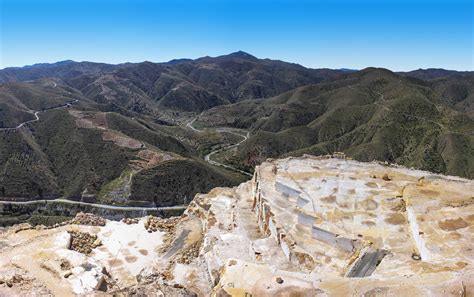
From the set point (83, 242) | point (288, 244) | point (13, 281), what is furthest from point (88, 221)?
point (288, 244)

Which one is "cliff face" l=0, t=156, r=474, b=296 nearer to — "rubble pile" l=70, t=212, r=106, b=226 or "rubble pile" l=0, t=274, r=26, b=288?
"rubble pile" l=0, t=274, r=26, b=288

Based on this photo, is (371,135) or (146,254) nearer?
(146,254)

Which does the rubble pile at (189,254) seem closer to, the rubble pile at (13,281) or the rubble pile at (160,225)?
the rubble pile at (160,225)

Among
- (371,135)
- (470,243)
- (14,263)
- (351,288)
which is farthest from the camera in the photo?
(371,135)

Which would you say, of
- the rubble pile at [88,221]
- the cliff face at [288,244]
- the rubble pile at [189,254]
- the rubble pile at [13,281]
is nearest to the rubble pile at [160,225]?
the cliff face at [288,244]

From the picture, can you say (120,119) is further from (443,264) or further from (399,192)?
(443,264)

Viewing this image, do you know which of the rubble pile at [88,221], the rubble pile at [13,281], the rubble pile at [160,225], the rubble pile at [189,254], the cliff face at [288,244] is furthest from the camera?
the rubble pile at [88,221]

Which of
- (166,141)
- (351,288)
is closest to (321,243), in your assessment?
(351,288)

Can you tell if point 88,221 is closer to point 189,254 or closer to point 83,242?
point 83,242
